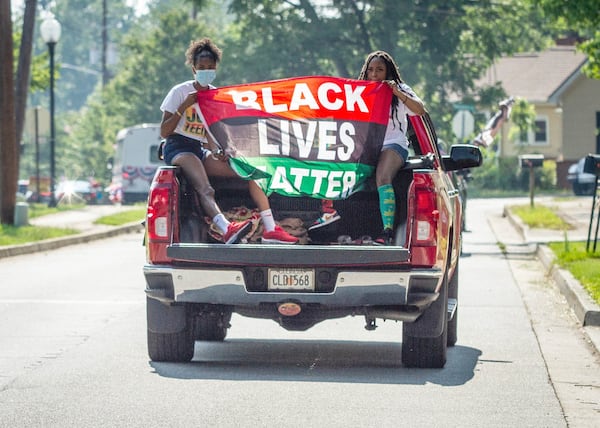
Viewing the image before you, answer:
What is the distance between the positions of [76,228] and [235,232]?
18286mm

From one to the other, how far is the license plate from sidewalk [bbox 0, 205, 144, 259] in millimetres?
12059

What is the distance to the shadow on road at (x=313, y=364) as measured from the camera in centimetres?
946

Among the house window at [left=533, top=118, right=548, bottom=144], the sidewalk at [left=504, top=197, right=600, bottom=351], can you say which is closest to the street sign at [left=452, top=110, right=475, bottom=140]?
the sidewalk at [left=504, top=197, right=600, bottom=351]

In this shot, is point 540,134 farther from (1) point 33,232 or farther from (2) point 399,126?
(2) point 399,126

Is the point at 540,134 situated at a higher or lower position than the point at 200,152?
lower

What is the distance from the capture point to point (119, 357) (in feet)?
34.0

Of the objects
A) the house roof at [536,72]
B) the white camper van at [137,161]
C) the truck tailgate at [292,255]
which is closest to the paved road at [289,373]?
the truck tailgate at [292,255]

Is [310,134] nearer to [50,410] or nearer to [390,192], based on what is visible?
[390,192]

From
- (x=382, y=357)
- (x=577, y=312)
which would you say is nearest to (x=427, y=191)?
(x=382, y=357)

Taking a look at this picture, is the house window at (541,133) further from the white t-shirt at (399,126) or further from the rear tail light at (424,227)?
the rear tail light at (424,227)

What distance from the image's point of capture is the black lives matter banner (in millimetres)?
9891

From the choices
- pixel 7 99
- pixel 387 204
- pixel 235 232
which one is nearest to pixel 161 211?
pixel 235 232

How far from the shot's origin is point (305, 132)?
9.92 meters

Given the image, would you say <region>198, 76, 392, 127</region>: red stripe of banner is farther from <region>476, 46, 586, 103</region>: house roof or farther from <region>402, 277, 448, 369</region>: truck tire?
<region>476, 46, 586, 103</region>: house roof
